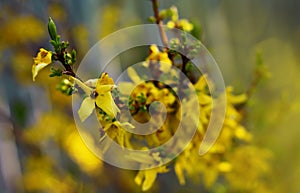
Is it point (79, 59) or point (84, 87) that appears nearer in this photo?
point (84, 87)

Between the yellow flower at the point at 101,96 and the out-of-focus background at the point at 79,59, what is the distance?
0.29 metres

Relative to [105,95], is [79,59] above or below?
below

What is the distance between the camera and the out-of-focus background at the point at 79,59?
0.81 m

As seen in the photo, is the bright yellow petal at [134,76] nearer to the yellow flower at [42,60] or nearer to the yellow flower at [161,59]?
the yellow flower at [161,59]

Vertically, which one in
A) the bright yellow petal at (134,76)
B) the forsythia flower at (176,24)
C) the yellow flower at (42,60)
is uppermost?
the yellow flower at (42,60)

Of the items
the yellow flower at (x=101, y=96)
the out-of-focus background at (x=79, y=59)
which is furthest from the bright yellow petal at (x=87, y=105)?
the out-of-focus background at (x=79, y=59)

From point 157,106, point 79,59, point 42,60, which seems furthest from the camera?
point 79,59

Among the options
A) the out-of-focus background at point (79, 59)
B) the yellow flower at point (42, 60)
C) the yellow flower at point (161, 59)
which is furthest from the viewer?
the out-of-focus background at point (79, 59)

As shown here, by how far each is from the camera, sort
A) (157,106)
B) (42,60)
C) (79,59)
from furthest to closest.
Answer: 1. (79,59)
2. (157,106)
3. (42,60)

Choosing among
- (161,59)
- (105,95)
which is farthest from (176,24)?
(105,95)

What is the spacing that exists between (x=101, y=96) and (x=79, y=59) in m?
0.42

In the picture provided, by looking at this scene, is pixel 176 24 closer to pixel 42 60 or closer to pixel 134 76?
pixel 134 76

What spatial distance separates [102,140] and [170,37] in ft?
0.54

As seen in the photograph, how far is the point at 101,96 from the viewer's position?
44cm
